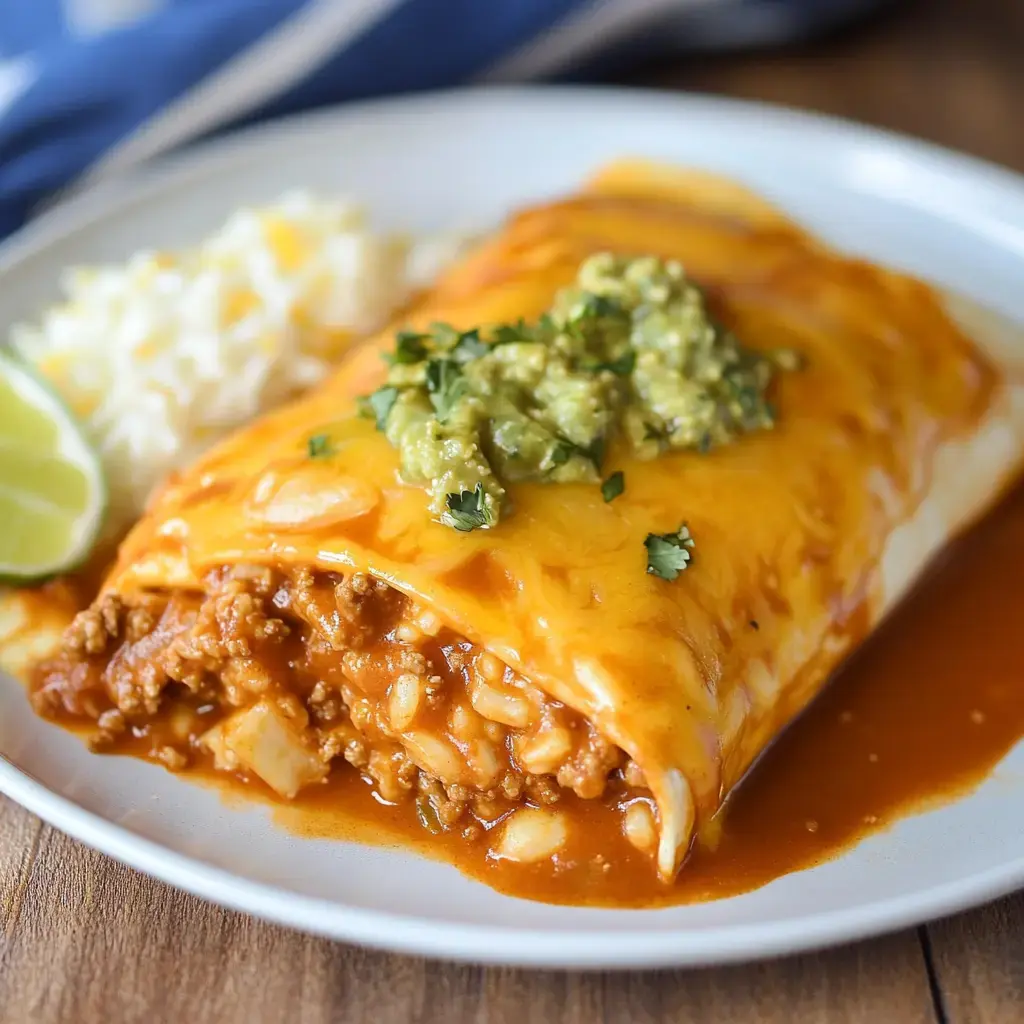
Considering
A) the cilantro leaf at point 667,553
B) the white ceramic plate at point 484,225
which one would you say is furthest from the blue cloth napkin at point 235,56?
the cilantro leaf at point 667,553

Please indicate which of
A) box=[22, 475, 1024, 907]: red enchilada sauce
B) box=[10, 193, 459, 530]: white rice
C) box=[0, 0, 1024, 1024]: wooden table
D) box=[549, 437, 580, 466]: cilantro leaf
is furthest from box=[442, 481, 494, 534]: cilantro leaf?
box=[10, 193, 459, 530]: white rice

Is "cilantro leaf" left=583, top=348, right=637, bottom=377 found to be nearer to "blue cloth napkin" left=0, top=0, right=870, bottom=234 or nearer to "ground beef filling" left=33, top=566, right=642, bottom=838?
"ground beef filling" left=33, top=566, right=642, bottom=838

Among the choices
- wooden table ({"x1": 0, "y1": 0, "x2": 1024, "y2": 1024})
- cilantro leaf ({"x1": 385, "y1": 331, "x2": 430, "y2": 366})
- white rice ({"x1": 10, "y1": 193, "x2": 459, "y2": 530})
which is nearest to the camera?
wooden table ({"x1": 0, "y1": 0, "x2": 1024, "y2": 1024})

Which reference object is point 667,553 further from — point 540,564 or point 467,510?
point 467,510

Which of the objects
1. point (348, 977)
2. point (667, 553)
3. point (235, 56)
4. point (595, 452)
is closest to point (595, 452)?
point (595, 452)

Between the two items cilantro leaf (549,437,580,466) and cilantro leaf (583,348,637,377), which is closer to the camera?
cilantro leaf (549,437,580,466)

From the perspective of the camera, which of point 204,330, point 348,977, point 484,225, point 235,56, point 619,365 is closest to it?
point 348,977
